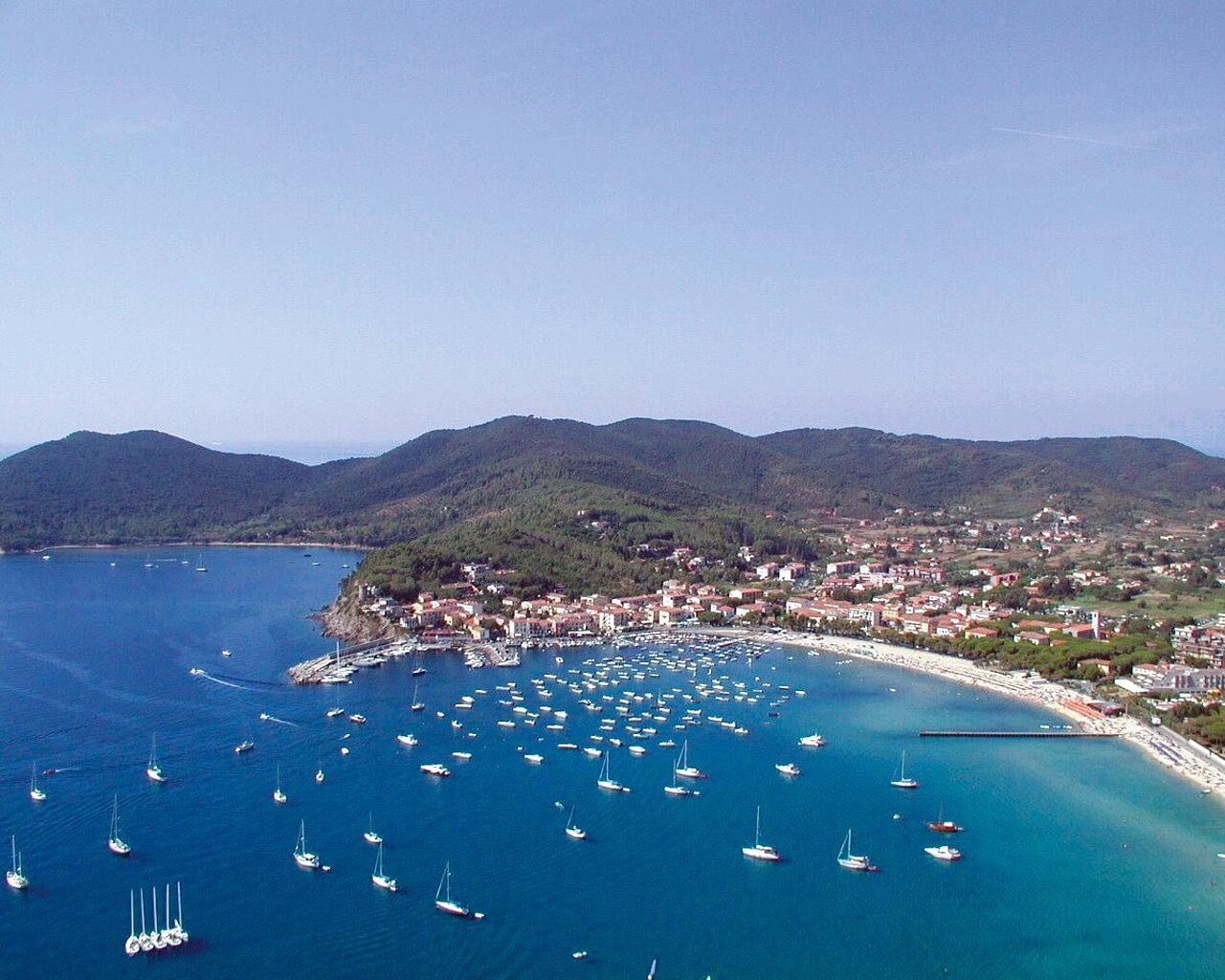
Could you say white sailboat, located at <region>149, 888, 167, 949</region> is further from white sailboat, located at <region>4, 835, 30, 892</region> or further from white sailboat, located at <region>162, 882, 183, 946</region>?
white sailboat, located at <region>4, 835, 30, 892</region>

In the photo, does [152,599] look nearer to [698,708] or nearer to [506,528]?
[506,528]

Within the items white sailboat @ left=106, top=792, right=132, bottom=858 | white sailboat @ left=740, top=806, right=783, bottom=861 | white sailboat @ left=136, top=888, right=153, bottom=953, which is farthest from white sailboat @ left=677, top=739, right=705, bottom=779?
white sailboat @ left=136, top=888, right=153, bottom=953

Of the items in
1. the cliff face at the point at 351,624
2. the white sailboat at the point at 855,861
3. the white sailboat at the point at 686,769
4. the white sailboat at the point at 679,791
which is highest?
the cliff face at the point at 351,624

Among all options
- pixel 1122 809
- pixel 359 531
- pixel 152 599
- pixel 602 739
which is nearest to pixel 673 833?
pixel 602 739

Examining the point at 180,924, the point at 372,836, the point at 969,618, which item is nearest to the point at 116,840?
the point at 180,924

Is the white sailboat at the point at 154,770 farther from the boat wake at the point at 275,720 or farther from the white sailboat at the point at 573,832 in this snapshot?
the white sailboat at the point at 573,832

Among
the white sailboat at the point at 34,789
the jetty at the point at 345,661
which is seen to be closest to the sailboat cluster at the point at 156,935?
the white sailboat at the point at 34,789

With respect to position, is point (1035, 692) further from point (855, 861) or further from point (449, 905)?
point (449, 905)
